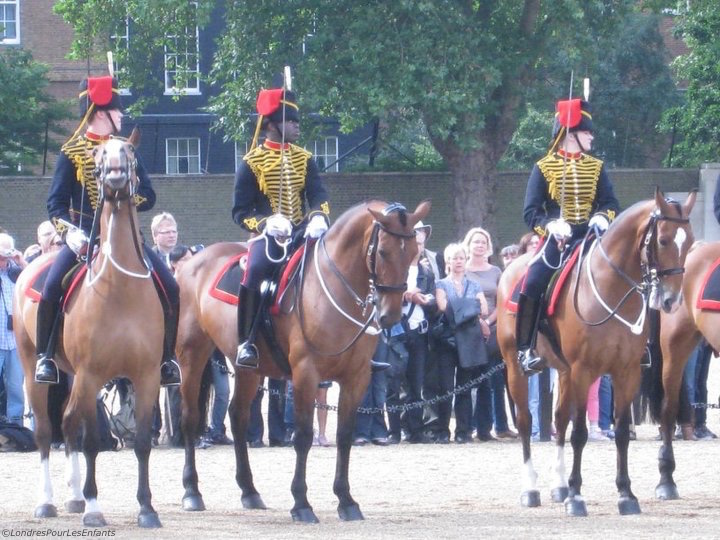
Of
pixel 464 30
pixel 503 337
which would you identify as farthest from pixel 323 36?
pixel 503 337

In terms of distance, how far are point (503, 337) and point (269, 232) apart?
235 cm

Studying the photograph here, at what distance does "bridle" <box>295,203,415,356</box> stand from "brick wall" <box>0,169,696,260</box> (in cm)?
2311

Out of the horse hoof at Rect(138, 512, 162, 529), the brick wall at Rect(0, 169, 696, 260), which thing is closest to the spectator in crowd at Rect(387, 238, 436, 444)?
the horse hoof at Rect(138, 512, 162, 529)

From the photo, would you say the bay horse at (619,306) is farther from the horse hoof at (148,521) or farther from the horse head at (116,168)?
the horse head at (116,168)

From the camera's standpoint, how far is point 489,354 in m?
14.3

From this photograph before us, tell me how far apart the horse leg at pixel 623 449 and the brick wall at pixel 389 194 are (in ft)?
74.4

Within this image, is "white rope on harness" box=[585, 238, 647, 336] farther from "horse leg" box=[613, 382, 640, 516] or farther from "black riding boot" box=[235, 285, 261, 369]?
"black riding boot" box=[235, 285, 261, 369]

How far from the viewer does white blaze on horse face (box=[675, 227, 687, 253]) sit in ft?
30.6

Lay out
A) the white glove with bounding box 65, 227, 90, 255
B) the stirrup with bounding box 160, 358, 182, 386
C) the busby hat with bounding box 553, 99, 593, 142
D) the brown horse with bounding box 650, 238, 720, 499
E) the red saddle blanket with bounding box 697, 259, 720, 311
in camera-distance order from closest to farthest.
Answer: the white glove with bounding box 65, 227, 90, 255 → the stirrup with bounding box 160, 358, 182, 386 → the busby hat with bounding box 553, 99, 593, 142 → the red saddle blanket with bounding box 697, 259, 720, 311 → the brown horse with bounding box 650, 238, 720, 499

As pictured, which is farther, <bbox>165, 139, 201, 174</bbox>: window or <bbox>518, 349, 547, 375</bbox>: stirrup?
<bbox>165, 139, 201, 174</bbox>: window

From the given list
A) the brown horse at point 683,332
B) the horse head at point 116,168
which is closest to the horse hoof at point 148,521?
the horse head at point 116,168

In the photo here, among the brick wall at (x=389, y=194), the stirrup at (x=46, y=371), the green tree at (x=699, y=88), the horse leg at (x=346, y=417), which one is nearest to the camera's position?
the stirrup at (x=46, y=371)

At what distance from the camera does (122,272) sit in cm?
903

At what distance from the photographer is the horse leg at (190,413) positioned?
33.1 ft
